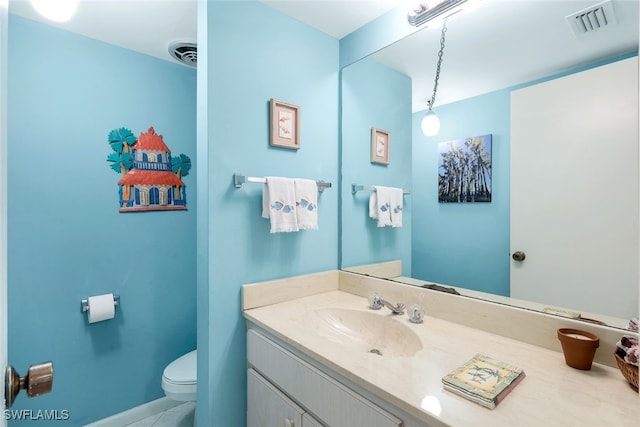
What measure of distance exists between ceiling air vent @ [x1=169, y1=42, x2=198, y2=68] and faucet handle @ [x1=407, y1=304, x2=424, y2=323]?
1859mm

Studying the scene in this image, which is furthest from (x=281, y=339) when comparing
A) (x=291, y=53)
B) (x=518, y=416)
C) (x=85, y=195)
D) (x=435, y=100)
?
(x=85, y=195)

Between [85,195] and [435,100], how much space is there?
192cm

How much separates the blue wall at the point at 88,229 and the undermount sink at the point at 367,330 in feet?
4.03

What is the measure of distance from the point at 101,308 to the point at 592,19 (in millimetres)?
2481

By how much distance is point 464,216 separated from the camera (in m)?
1.27

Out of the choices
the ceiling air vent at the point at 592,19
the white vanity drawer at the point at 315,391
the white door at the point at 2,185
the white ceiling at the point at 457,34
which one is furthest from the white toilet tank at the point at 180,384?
the ceiling air vent at the point at 592,19

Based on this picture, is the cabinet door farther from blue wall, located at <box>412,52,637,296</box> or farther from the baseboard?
the baseboard

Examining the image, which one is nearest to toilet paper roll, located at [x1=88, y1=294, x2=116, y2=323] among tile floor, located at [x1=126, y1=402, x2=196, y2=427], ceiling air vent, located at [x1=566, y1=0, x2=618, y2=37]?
tile floor, located at [x1=126, y1=402, x2=196, y2=427]

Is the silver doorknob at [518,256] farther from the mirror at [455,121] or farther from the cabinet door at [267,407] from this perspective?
the cabinet door at [267,407]

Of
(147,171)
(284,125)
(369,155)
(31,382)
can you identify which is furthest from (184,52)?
(31,382)

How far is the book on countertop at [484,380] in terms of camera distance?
0.68 m

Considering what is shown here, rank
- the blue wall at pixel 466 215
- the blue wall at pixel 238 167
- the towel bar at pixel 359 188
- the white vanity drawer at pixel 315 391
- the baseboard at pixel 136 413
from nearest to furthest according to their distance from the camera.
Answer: the white vanity drawer at pixel 315 391, the blue wall at pixel 466 215, the blue wall at pixel 238 167, the towel bar at pixel 359 188, the baseboard at pixel 136 413

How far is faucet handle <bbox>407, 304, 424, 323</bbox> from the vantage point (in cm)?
119

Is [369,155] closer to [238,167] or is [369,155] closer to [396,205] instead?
[396,205]
